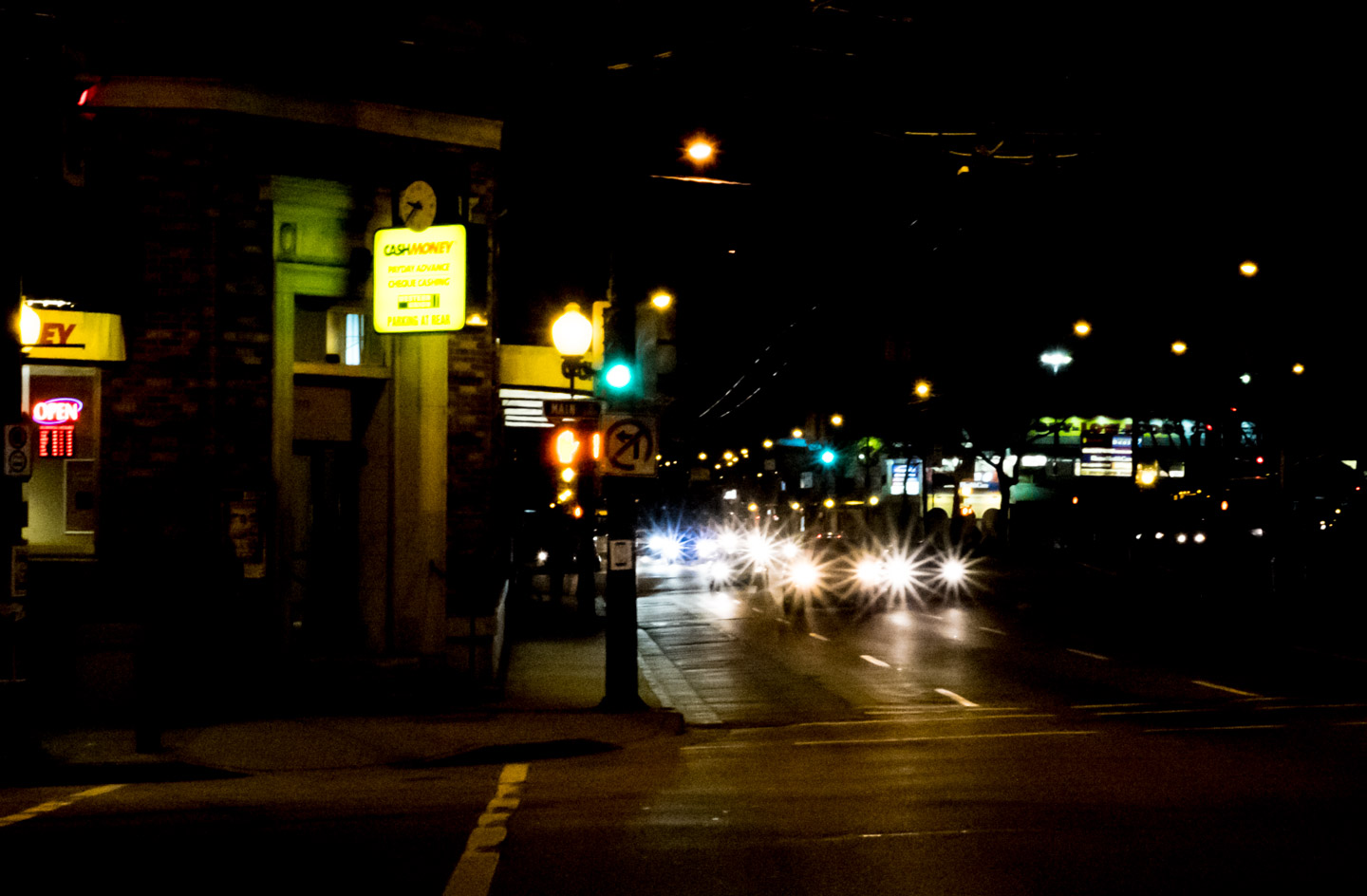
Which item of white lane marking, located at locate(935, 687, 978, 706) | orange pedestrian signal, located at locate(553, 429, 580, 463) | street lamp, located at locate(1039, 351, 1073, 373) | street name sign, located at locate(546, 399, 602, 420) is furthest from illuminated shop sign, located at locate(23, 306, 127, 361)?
street lamp, located at locate(1039, 351, 1073, 373)

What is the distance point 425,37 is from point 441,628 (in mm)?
6985

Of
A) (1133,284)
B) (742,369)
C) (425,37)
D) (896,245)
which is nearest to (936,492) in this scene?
(742,369)

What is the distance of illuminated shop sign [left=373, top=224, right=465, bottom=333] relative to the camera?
14398mm

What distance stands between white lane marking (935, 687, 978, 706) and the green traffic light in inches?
219

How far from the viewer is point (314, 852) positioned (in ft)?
25.2

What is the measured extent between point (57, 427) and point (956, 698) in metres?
11.0

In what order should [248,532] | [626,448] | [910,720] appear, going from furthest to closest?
[626,448]
[910,720]
[248,532]

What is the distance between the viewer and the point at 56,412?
567 inches

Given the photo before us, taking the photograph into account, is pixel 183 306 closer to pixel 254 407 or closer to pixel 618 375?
pixel 254 407

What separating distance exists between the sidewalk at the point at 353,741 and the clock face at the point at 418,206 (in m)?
5.48

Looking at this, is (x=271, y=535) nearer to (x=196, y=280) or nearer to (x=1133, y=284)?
(x=196, y=280)

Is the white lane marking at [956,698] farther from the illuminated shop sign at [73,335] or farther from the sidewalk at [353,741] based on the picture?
the illuminated shop sign at [73,335]

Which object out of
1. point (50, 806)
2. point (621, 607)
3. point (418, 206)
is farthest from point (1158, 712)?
point (50, 806)

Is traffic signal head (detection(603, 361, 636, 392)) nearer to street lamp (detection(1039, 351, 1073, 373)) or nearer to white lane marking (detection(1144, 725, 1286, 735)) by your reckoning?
white lane marking (detection(1144, 725, 1286, 735))
